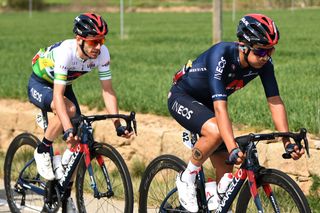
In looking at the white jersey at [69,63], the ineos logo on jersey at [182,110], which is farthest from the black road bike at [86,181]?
the ineos logo on jersey at [182,110]

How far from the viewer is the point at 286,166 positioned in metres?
8.40

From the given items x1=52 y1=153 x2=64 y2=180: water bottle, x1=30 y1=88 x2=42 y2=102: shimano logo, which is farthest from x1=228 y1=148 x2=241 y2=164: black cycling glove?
x1=30 y1=88 x2=42 y2=102: shimano logo

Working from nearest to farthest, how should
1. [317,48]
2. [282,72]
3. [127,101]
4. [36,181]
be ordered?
[36,181]
[127,101]
[282,72]
[317,48]

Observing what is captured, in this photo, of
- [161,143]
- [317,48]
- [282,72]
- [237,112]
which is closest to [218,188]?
[161,143]

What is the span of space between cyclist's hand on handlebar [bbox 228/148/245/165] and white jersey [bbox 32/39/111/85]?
1974 mm

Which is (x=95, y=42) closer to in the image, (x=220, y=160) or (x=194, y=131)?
(x=194, y=131)

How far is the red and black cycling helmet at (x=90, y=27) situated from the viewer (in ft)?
22.8

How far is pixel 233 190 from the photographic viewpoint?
19.3ft

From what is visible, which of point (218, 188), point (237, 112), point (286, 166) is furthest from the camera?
point (237, 112)

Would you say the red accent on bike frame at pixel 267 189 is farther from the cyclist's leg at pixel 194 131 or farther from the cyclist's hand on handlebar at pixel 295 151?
the cyclist's leg at pixel 194 131

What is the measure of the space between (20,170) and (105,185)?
1.33m

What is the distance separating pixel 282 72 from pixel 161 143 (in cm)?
581

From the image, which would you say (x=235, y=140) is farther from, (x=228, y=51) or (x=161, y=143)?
(x=161, y=143)

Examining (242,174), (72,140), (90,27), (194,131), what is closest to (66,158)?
(72,140)
